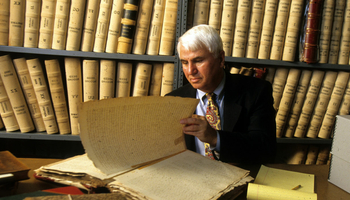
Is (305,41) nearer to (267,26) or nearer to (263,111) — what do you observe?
(267,26)

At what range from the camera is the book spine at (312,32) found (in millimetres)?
1574

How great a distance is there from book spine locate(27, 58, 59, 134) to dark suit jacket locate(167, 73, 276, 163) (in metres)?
0.80

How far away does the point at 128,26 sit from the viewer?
156 cm

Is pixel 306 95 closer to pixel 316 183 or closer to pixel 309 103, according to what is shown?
pixel 309 103

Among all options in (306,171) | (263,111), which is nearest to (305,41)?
(263,111)

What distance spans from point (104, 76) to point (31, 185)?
98 centimetres

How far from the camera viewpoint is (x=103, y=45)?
159 centimetres

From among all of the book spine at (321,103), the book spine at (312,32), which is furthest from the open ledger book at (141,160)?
the book spine at (321,103)

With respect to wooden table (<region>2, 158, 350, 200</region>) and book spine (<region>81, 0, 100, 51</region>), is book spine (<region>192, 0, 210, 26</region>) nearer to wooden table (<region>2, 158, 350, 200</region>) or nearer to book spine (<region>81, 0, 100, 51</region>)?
book spine (<region>81, 0, 100, 51</region>)

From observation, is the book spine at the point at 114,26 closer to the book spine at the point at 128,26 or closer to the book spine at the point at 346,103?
the book spine at the point at 128,26

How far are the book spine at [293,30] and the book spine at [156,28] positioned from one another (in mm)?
777

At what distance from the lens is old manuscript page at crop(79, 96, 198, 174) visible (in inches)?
25.6

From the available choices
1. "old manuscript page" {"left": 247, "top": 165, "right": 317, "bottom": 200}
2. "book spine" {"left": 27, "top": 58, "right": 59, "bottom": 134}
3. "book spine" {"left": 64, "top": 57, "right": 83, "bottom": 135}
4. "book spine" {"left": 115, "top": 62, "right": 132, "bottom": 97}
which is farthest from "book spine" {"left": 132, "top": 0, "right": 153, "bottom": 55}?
"old manuscript page" {"left": 247, "top": 165, "right": 317, "bottom": 200}

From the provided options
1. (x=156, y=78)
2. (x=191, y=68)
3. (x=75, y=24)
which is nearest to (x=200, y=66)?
(x=191, y=68)
